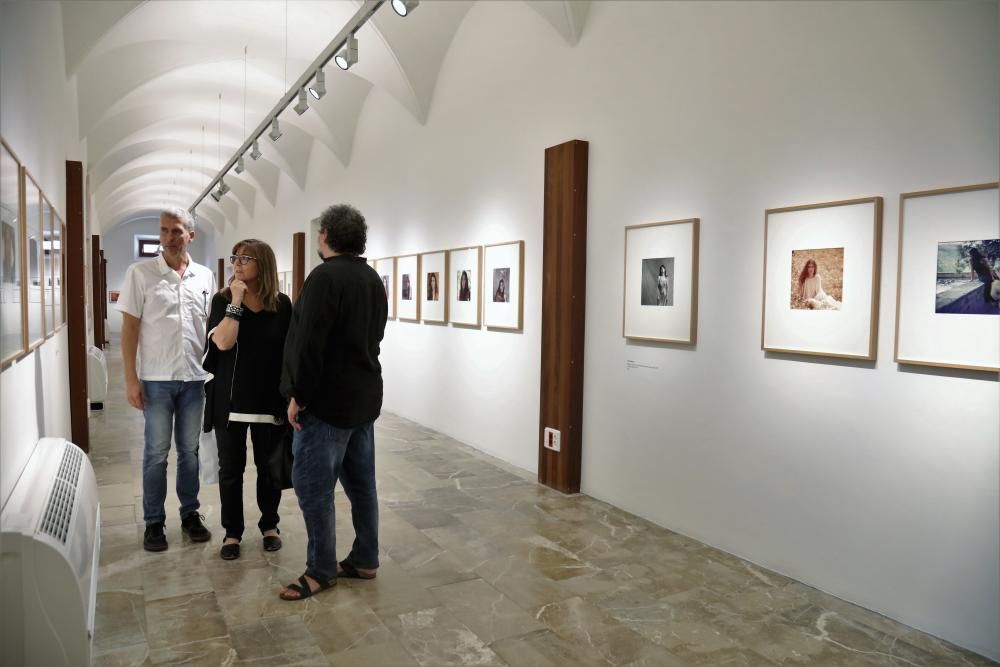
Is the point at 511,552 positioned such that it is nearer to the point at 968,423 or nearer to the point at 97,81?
the point at 968,423

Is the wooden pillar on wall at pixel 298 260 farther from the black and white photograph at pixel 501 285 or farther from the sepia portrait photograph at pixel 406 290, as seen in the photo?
the black and white photograph at pixel 501 285

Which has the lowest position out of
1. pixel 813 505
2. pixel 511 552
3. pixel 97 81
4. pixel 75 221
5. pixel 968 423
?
pixel 511 552

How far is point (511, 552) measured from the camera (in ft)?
16.1

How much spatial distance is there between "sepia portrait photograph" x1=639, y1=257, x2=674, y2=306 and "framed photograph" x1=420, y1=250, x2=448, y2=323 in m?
3.98

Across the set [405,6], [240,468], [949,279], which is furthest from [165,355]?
[949,279]

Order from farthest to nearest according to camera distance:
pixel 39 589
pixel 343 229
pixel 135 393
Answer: pixel 135 393, pixel 343 229, pixel 39 589

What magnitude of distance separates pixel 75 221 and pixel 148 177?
17312 millimetres

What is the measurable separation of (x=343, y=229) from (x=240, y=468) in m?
1.82

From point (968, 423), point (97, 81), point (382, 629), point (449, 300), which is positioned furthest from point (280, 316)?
point (97, 81)

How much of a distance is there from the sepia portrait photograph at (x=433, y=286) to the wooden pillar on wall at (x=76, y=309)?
4229mm

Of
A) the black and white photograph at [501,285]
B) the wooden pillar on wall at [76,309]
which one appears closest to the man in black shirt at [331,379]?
the black and white photograph at [501,285]

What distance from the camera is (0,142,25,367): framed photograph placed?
292 cm

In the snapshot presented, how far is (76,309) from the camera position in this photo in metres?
7.90

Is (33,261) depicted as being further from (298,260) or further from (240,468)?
(298,260)
